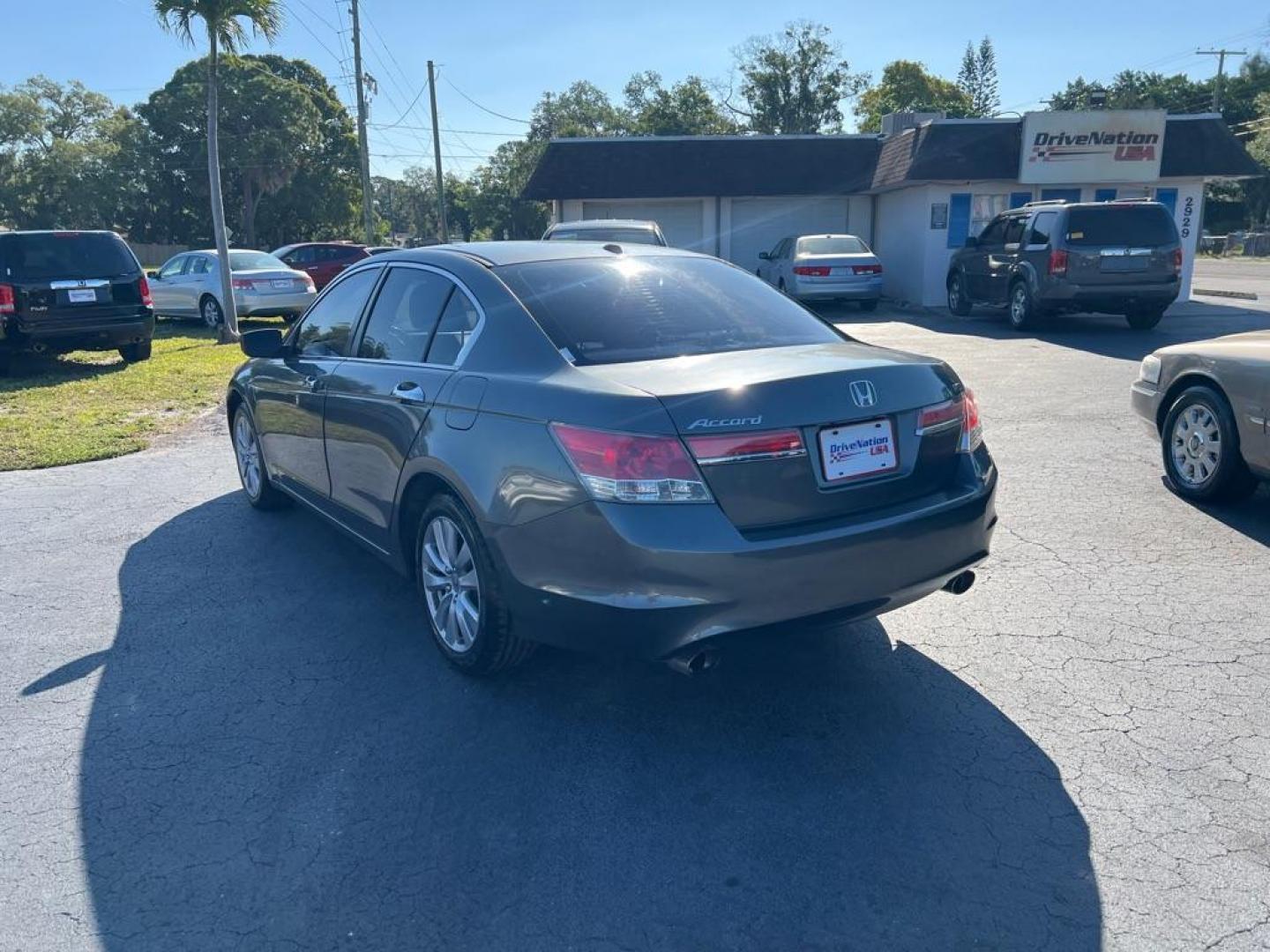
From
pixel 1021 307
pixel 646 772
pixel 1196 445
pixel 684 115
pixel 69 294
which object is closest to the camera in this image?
pixel 646 772

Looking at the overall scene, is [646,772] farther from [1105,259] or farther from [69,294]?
[1105,259]

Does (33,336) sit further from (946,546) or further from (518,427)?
(946,546)

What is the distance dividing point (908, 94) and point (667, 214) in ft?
160

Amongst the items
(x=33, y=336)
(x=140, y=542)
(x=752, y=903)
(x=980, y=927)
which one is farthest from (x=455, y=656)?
(x=33, y=336)

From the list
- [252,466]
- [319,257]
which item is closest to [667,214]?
[319,257]

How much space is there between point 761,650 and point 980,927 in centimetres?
104

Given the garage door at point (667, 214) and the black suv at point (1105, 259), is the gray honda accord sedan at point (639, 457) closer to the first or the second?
the black suv at point (1105, 259)

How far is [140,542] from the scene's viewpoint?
236 inches

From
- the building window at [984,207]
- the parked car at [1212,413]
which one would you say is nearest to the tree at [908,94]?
the building window at [984,207]

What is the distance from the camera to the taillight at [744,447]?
3.13 m

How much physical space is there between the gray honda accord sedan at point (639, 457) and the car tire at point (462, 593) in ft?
0.03

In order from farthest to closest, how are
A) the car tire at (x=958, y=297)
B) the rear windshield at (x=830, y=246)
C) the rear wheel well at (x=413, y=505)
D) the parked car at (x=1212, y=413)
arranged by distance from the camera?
the rear windshield at (x=830, y=246) < the car tire at (x=958, y=297) < the parked car at (x=1212, y=413) < the rear wheel well at (x=413, y=505)

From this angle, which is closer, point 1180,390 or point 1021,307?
point 1180,390

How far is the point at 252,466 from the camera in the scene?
6.45 meters
